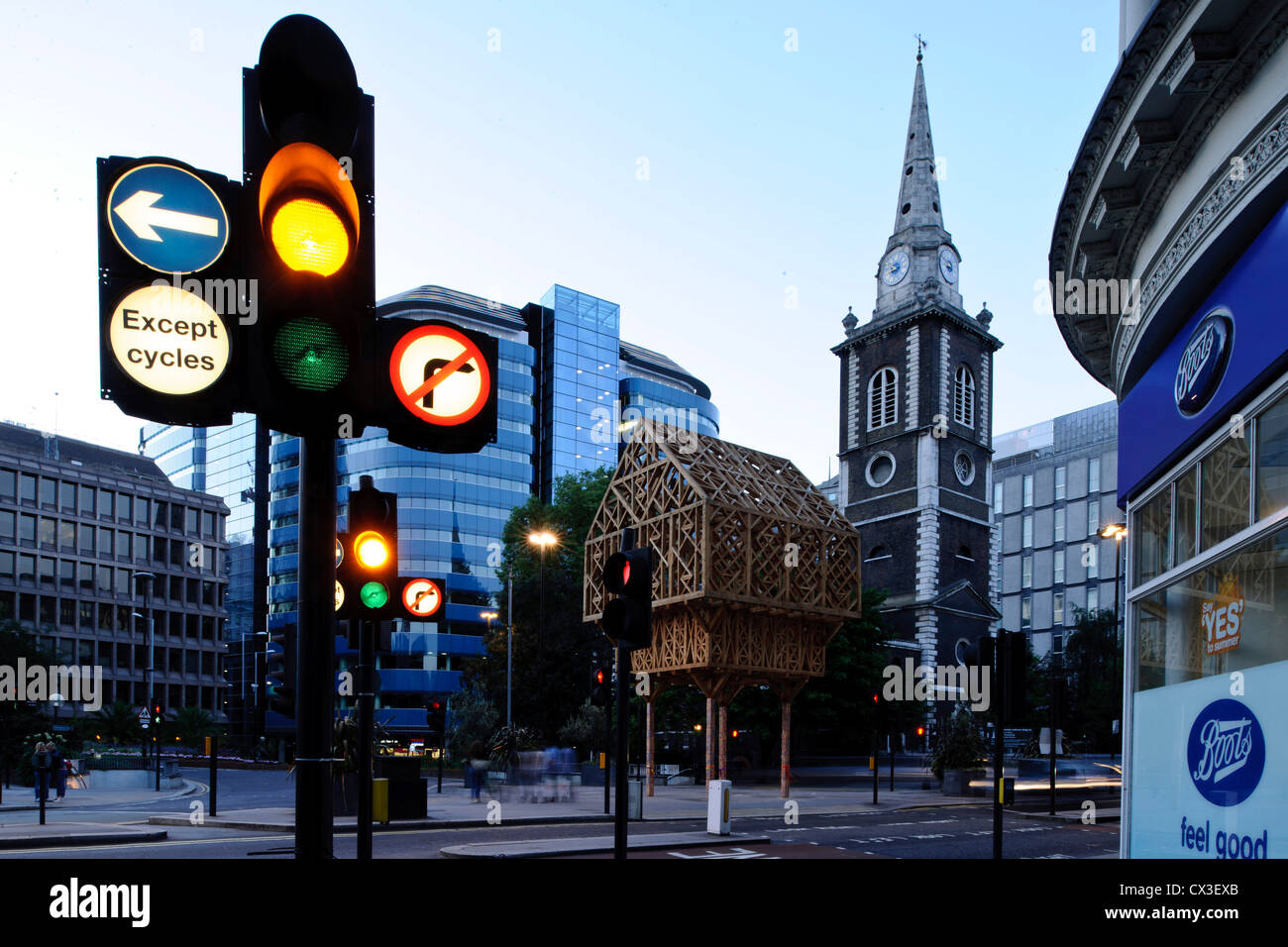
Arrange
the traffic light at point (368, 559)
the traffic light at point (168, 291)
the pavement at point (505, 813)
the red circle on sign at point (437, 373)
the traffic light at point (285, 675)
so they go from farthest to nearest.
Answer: the pavement at point (505, 813) < the traffic light at point (285, 675) < the traffic light at point (368, 559) < the red circle on sign at point (437, 373) < the traffic light at point (168, 291)

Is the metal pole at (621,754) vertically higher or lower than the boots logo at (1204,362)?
lower

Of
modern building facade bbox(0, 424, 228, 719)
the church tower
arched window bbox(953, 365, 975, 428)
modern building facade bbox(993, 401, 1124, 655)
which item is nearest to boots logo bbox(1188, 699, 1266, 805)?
the church tower

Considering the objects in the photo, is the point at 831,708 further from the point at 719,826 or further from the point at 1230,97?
the point at 1230,97

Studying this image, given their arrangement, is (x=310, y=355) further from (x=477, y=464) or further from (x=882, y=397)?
(x=477, y=464)

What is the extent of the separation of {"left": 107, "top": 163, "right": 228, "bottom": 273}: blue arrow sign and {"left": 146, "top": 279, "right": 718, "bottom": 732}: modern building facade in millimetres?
83228

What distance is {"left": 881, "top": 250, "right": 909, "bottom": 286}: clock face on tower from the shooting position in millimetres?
67188

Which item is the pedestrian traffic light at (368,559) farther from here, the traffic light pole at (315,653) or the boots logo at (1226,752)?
the boots logo at (1226,752)

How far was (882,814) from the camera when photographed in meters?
26.5

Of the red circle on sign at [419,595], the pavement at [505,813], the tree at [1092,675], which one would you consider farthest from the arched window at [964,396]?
the red circle on sign at [419,595]

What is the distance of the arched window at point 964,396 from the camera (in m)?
65.1

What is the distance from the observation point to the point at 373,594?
612 cm

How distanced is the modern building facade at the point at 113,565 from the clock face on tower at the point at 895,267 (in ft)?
191

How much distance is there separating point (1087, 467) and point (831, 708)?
6009 cm
